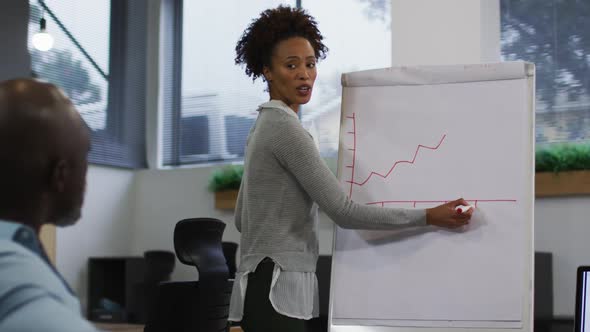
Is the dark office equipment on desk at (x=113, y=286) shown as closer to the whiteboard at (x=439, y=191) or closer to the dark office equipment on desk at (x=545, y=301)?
the dark office equipment on desk at (x=545, y=301)

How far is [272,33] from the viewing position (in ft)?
6.10

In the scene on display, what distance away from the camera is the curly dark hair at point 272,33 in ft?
6.11

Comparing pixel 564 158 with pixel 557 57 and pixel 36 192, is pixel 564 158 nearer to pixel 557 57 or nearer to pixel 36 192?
pixel 557 57

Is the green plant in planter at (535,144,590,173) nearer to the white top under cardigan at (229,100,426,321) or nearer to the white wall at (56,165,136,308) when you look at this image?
the white top under cardigan at (229,100,426,321)

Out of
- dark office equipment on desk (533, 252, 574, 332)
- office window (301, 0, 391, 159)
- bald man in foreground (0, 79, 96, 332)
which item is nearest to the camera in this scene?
bald man in foreground (0, 79, 96, 332)

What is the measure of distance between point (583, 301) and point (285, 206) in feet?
2.44

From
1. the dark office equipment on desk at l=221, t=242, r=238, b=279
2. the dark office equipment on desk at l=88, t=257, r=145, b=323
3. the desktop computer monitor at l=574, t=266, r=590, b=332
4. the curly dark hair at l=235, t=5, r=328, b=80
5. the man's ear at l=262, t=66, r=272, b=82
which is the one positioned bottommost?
the dark office equipment on desk at l=88, t=257, r=145, b=323

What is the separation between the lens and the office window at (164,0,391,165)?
5285 mm

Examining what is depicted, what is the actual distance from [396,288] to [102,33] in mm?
4504

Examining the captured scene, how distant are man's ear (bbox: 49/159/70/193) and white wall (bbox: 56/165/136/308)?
494 cm

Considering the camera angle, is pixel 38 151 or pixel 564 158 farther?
pixel 564 158

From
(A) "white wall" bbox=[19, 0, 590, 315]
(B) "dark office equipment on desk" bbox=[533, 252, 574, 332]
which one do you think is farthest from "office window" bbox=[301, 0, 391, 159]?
(B) "dark office equipment on desk" bbox=[533, 252, 574, 332]

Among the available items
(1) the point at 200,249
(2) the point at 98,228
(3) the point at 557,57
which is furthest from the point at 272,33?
(2) the point at 98,228

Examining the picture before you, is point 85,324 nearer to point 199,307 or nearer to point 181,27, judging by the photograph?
point 199,307
